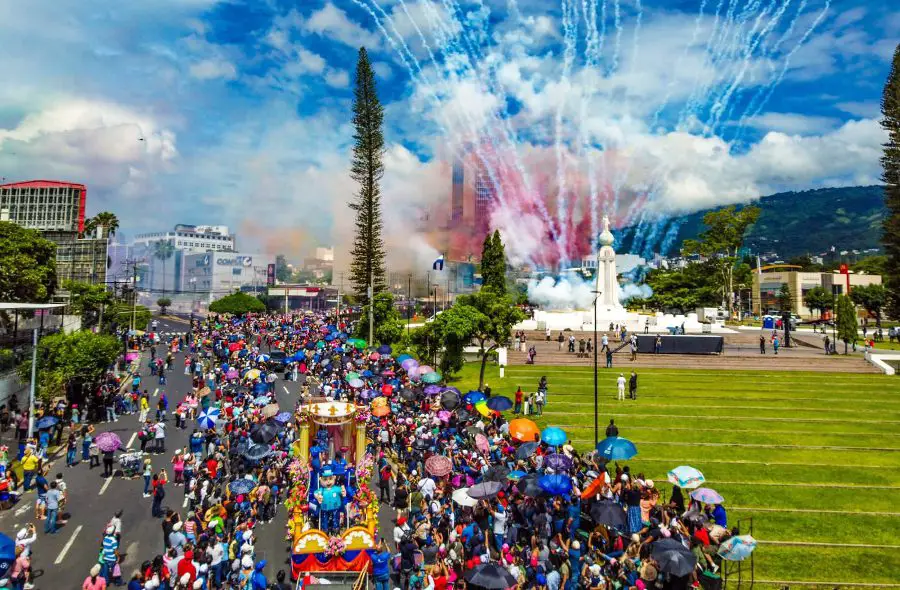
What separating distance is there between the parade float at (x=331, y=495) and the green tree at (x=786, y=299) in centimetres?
11102

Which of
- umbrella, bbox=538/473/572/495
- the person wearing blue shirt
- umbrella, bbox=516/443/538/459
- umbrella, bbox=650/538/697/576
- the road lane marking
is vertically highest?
umbrella, bbox=516/443/538/459

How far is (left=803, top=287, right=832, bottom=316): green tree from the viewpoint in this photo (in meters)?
101

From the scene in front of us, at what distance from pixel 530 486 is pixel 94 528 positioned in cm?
1193

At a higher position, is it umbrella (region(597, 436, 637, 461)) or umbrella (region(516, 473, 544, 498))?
umbrella (region(597, 436, 637, 461))

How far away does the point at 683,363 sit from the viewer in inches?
1652

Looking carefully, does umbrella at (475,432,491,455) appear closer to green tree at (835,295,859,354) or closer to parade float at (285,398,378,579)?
parade float at (285,398,378,579)

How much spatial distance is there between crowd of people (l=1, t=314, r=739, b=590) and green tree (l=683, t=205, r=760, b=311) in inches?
2515

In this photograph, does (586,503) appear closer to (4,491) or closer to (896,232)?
(4,491)

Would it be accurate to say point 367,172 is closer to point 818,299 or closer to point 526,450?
point 526,450

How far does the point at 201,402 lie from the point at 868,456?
2874cm

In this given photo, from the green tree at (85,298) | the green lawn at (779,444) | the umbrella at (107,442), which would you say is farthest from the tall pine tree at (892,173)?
the green tree at (85,298)

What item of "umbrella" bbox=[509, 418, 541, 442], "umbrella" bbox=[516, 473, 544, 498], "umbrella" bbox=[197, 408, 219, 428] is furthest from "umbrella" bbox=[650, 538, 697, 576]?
"umbrella" bbox=[197, 408, 219, 428]

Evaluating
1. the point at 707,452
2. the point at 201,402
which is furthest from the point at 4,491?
the point at 707,452

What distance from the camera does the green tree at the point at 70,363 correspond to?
2969 centimetres
